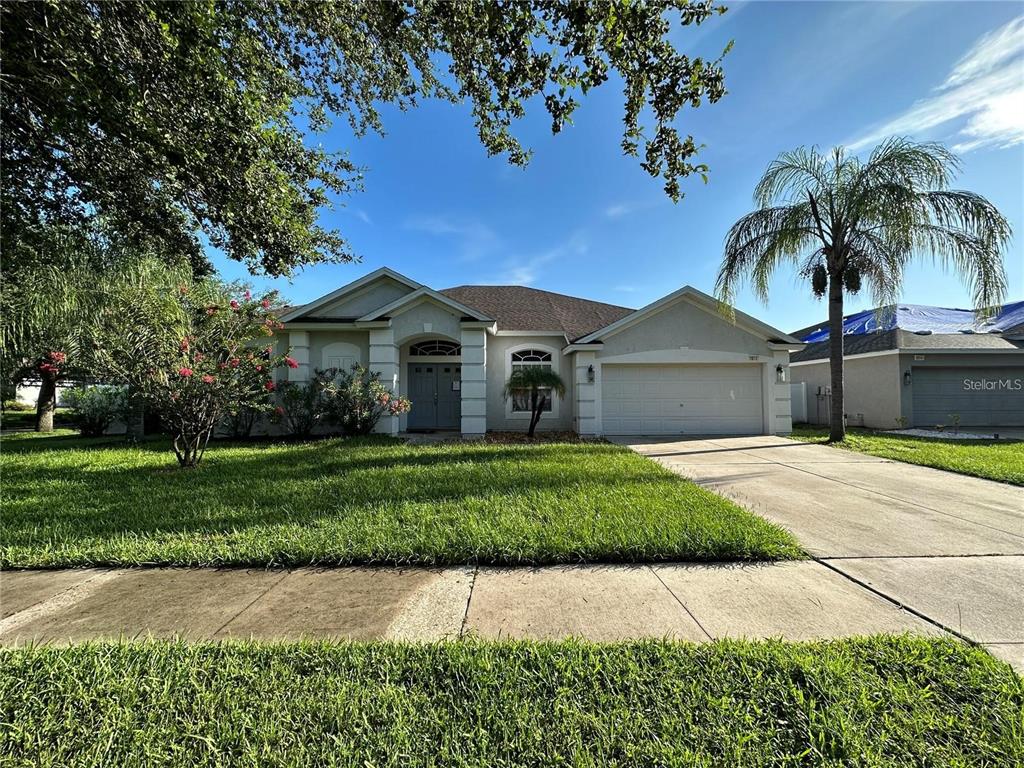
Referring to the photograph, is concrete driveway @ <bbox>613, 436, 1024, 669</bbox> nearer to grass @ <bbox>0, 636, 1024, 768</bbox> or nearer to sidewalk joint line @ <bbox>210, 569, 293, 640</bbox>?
grass @ <bbox>0, 636, 1024, 768</bbox>

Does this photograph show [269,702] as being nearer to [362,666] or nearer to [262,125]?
[362,666]

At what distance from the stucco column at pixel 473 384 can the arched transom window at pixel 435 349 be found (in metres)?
2.40

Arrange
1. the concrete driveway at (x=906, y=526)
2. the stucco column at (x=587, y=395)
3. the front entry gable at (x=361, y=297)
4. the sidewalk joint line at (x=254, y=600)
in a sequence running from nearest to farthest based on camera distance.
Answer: the sidewalk joint line at (x=254, y=600) → the concrete driveway at (x=906, y=526) → the stucco column at (x=587, y=395) → the front entry gable at (x=361, y=297)

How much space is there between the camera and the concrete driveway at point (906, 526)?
9.93 ft

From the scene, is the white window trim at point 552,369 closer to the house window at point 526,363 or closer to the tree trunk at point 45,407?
the house window at point 526,363

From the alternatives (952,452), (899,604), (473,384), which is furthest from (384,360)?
(952,452)

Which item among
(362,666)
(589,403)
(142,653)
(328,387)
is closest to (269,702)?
(362,666)

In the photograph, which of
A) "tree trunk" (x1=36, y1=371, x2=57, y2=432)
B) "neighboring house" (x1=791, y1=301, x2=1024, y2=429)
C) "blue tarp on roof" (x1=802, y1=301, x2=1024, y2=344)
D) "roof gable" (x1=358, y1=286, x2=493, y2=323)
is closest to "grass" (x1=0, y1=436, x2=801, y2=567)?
"roof gable" (x1=358, y1=286, x2=493, y2=323)

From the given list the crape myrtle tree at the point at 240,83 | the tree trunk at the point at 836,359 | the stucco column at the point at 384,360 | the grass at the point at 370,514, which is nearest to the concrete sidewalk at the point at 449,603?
the grass at the point at 370,514

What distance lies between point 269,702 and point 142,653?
1.02 meters

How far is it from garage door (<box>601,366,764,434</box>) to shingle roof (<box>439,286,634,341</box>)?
2507mm

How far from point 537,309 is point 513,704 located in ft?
48.8

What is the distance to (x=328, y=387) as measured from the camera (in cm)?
1134

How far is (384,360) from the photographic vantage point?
12.3 m
